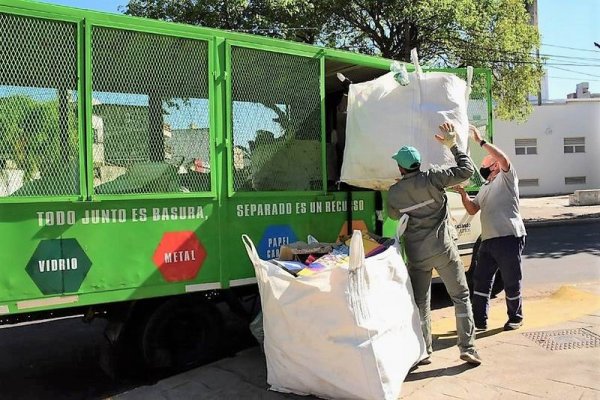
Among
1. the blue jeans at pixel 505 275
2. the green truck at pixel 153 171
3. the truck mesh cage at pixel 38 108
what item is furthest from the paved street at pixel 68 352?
the truck mesh cage at pixel 38 108

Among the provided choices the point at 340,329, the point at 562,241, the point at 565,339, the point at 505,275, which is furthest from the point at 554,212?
the point at 340,329

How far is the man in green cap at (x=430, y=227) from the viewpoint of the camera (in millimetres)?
4410

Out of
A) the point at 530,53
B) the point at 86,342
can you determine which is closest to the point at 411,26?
the point at 530,53

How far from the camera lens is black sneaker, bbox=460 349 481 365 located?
14.8 feet

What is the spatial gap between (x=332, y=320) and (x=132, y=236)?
5.26 feet

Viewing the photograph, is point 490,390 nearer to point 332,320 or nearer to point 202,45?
point 332,320

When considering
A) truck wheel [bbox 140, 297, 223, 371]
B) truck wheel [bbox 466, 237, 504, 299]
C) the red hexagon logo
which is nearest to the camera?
the red hexagon logo

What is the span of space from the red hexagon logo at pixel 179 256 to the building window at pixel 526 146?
2906 centimetres

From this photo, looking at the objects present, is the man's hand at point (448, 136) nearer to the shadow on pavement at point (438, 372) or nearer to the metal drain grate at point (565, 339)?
the shadow on pavement at point (438, 372)

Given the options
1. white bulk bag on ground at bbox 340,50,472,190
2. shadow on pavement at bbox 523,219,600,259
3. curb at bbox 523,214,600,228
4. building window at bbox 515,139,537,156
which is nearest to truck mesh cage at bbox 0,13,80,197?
white bulk bag on ground at bbox 340,50,472,190

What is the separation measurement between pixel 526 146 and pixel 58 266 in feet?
99.7

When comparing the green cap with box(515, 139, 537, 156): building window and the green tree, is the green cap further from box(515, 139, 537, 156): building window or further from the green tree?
box(515, 139, 537, 156): building window

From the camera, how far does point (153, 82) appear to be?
4.36 metres

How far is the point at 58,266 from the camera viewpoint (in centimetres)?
388
